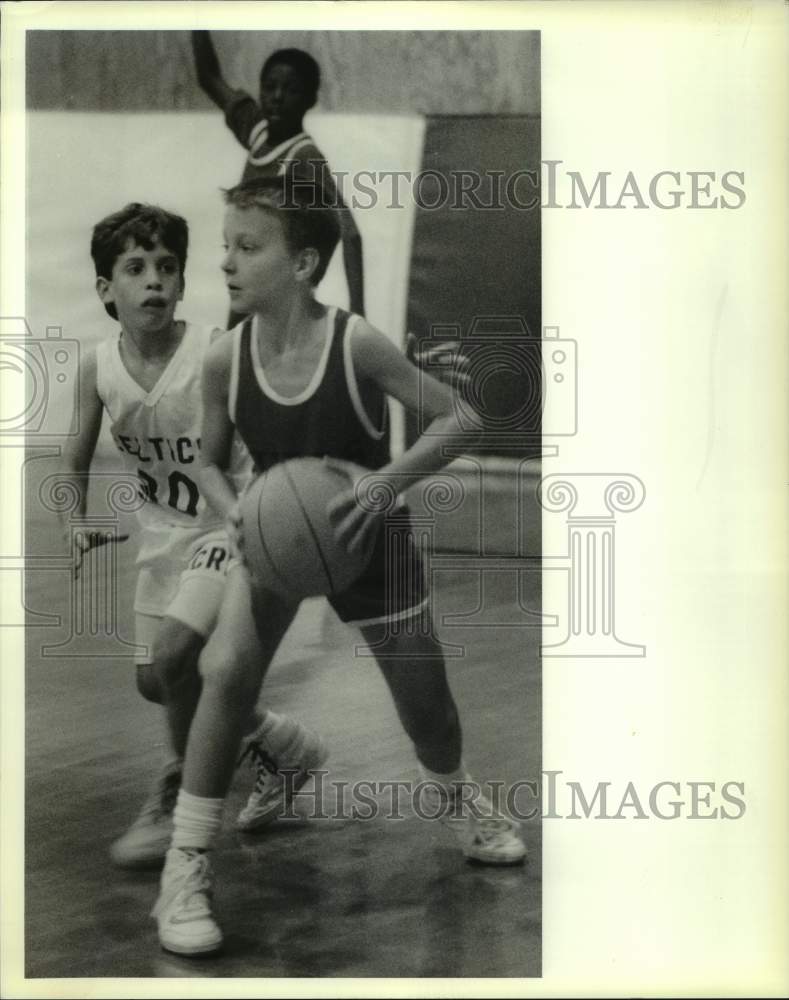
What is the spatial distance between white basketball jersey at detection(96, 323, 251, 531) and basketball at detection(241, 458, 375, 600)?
0.23 feet

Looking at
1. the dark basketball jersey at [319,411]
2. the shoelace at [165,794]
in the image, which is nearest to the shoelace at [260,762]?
the shoelace at [165,794]

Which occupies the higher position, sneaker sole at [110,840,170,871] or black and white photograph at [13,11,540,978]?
black and white photograph at [13,11,540,978]

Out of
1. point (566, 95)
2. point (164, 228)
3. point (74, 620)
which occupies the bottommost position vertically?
point (74, 620)

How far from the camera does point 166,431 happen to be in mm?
1947

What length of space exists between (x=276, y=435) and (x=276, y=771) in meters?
0.63

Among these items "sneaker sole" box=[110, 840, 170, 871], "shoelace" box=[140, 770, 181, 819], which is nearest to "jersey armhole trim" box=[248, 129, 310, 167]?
"shoelace" box=[140, 770, 181, 819]

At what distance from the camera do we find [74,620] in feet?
6.44

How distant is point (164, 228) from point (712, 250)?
3.36 feet

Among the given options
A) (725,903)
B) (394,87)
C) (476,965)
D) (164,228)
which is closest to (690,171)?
(394,87)

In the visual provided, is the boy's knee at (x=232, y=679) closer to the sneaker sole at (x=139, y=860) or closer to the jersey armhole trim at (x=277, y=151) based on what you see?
the sneaker sole at (x=139, y=860)

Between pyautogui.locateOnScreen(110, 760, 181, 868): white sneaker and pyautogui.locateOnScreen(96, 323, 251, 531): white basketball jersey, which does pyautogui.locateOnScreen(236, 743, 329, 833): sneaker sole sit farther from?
pyautogui.locateOnScreen(96, 323, 251, 531): white basketball jersey

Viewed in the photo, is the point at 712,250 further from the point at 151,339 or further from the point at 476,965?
the point at 476,965

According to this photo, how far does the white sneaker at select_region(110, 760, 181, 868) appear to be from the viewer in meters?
1.95

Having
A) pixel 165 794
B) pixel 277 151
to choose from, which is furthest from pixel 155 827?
pixel 277 151
